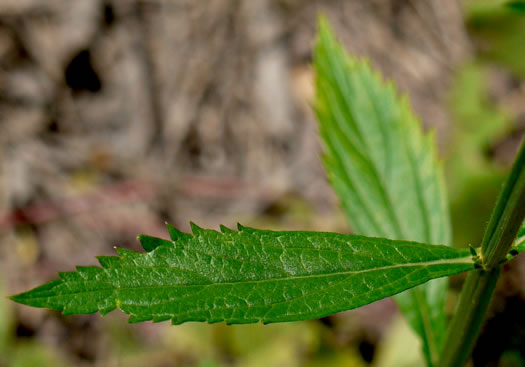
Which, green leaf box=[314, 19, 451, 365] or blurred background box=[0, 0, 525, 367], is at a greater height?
blurred background box=[0, 0, 525, 367]

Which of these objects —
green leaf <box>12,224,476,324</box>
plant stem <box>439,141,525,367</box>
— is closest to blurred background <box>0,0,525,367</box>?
plant stem <box>439,141,525,367</box>

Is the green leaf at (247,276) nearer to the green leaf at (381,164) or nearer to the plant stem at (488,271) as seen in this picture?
the plant stem at (488,271)

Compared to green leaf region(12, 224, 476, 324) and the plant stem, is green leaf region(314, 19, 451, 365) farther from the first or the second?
green leaf region(12, 224, 476, 324)

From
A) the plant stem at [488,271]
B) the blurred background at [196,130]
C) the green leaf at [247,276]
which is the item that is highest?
the blurred background at [196,130]

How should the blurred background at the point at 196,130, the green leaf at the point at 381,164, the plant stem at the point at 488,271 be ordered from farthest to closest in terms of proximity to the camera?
the blurred background at the point at 196,130 → the green leaf at the point at 381,164 → the plant stem at the point at 488,271

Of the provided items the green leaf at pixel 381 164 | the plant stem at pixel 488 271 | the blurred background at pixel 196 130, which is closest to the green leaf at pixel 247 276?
the plant stem at pixel 488 271

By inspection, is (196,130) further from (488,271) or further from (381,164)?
(488,271)
